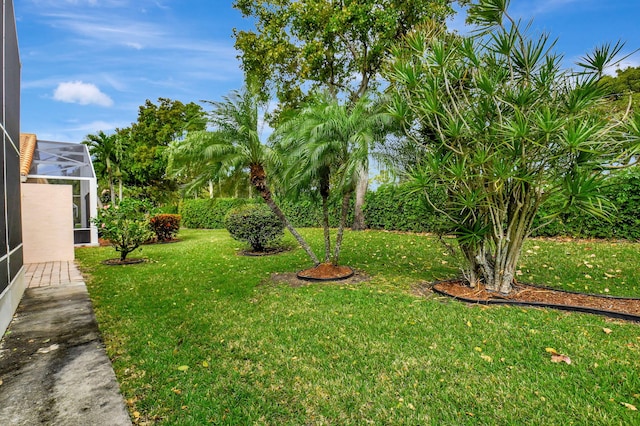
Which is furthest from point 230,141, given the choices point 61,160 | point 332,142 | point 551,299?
point 61,160

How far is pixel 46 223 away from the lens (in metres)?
10.5

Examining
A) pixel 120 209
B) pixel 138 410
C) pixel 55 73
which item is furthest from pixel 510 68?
pixel 55 73

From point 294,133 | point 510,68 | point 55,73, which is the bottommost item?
point 294,133

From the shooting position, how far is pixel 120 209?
965 centimetres

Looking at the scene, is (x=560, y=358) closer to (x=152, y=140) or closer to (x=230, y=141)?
(x=230, y=141)

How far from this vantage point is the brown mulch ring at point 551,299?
453cm

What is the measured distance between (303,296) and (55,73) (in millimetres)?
14430

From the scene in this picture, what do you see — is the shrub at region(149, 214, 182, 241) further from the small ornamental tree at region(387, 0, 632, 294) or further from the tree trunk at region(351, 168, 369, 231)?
the small ornamental tree at region(387, 0, 632, 294)

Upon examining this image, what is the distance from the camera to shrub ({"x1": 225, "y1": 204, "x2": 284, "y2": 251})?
10750 mm

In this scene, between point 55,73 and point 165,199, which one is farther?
point 165,199

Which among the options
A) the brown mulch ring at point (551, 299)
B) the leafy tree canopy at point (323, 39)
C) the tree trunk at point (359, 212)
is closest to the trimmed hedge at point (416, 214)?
the tree trunk at point (359, 212)

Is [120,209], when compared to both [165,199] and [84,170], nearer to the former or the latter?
[84,170]

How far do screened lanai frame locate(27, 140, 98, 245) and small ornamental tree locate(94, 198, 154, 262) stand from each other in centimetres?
390

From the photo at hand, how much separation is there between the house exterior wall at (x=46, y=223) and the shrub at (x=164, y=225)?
12.5 ft
